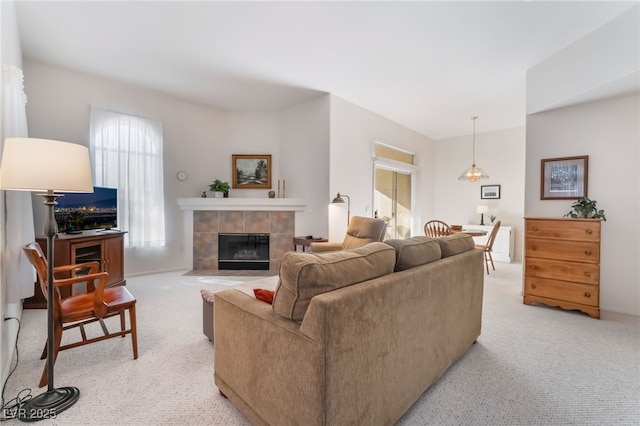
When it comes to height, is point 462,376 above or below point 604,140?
below

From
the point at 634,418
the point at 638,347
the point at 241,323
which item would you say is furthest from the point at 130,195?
the point at 638,347

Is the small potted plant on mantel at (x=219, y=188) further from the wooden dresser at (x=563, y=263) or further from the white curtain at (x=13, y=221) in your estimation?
the wooden dresser at (x=563, y=263)

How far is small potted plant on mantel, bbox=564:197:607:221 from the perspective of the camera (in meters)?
3.12

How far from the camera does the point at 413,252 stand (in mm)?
1733

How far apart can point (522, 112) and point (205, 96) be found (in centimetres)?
559

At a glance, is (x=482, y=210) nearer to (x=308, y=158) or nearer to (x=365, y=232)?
(x=365, y=232)

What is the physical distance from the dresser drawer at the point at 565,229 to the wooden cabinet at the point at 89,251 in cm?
520

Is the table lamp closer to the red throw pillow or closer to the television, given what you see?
the red throw pillow

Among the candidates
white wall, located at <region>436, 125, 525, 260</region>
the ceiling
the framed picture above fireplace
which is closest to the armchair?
the ceiling

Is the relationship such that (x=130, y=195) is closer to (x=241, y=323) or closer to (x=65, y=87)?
(x=65, y=87)

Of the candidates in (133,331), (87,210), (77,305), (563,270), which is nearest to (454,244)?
(563,270)

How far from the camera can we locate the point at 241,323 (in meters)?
1.49

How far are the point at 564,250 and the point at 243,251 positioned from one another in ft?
15.0

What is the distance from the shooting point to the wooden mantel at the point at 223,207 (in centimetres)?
501
